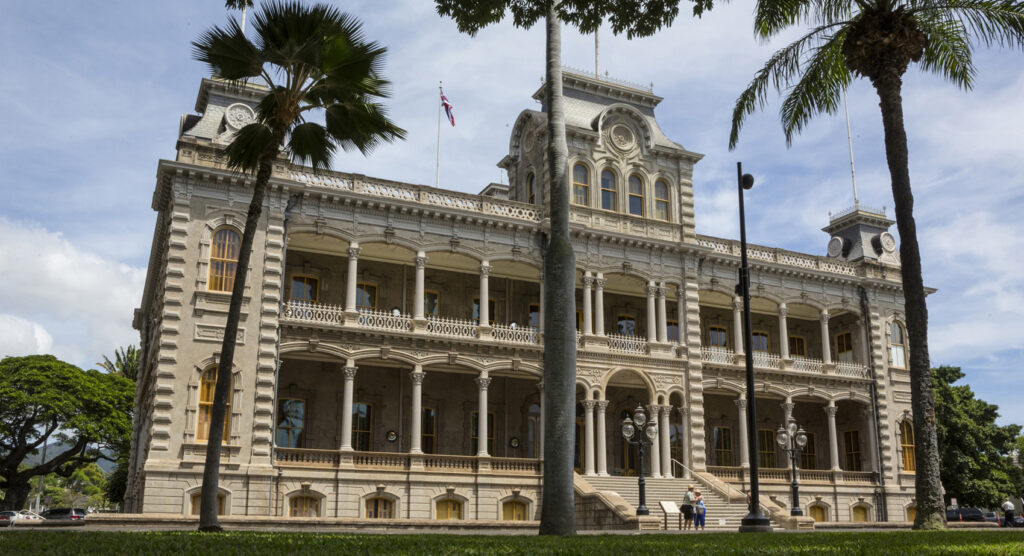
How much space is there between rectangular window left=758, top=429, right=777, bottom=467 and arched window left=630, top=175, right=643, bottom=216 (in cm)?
1284

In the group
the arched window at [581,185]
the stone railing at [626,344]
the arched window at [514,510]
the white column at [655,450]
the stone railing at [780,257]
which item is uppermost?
the arched window at [581,185]

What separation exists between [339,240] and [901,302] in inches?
1101

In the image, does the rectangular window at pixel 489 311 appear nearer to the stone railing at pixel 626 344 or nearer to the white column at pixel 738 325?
the stone railing at pixel 626 344

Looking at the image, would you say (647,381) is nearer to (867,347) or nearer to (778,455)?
(778,455)

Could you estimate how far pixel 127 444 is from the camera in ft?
175

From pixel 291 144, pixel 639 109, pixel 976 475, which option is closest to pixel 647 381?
pixel 639 109

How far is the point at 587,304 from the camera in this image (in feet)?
116

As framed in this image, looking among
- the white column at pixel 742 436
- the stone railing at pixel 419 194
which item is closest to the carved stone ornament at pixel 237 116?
the stone railing at pixel 419 194

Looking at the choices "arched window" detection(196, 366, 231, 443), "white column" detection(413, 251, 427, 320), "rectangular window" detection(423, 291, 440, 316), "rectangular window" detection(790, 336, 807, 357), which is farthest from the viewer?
"rectangular window" detection(790, 336, 807, 357)

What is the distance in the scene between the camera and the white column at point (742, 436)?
37.6 meters

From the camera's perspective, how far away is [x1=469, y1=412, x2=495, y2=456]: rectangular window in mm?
35344

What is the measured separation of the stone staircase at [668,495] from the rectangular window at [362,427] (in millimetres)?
8256

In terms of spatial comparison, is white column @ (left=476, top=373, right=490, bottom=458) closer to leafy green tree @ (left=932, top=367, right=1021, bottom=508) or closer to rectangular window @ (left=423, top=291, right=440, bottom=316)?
rectangular window @ (left=423, top=291, right=440, bottom=316)

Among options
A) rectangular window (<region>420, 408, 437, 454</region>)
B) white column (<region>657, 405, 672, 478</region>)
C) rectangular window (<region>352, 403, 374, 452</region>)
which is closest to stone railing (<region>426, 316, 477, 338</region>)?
rectangular window (<region>420, 408, 437, 454</region>)
